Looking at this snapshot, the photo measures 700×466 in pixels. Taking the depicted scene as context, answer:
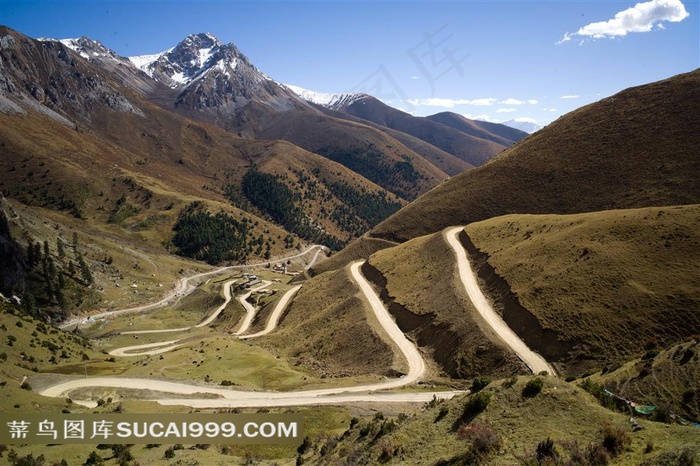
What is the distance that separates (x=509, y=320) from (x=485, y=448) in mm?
42715

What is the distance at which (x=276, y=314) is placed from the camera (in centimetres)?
10494

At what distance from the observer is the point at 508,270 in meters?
73.0

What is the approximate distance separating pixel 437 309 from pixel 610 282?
24.9 meters

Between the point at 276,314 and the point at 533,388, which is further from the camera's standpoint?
the point at 276,314

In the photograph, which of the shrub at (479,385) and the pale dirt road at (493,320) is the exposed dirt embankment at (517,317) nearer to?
the pale dirt road at (493,320)

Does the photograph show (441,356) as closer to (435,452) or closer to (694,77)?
(435,452)

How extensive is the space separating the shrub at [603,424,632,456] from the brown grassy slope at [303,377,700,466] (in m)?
0.22

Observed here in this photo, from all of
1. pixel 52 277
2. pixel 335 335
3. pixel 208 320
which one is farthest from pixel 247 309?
pixel 52 277

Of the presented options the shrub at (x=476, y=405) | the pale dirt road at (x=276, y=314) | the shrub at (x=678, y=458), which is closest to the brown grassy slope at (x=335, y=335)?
the pale dirt road at (x=276, y=314)

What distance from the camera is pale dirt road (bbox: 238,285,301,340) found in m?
94.4

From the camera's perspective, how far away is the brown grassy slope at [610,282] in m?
48.8

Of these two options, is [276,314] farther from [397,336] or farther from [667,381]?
[667,381]

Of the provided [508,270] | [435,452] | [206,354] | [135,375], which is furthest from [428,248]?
[435,452]

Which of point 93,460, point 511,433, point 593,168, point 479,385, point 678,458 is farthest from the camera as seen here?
point 593,168
